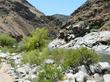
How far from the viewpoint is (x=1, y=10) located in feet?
556

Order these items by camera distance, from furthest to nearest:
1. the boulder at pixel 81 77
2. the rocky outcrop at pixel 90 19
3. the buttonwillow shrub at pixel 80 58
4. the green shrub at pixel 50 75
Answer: the rocky outcrop at pixel 90 19
the buttonwillow shrub at pixel 80 58
the green shrub at pixel 50 75
the boulder at pixel 81 77

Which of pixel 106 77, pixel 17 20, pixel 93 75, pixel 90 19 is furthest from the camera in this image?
pixel 17 20

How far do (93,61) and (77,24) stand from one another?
333ft

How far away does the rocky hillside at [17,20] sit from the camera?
504 feet

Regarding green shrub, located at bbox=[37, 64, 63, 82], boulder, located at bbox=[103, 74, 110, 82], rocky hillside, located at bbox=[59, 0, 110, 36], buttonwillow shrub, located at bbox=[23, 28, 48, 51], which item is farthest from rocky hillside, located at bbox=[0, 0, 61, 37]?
boulder, located at bbox=[103, 74, 110, 82]

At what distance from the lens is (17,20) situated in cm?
16712

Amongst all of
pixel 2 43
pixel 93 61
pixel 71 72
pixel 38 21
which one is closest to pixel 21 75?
pixel 71 72

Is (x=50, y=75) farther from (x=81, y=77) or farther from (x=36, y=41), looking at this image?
(x=36, y=41)

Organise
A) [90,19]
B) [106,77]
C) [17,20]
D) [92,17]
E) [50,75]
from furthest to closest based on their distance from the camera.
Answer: [17,20] → [92,17] → [90,19] → [106,77] → [50,75]

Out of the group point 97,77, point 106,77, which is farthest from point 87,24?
point 106,77

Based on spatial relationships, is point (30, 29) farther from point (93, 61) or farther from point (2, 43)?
point (93, 61)

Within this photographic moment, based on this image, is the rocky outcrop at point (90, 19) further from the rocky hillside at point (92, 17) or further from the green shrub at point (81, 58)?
the green shrub at point (81, 58)

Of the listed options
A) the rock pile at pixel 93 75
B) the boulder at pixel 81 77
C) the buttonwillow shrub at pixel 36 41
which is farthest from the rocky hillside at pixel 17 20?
the boulder at pixel 81 77

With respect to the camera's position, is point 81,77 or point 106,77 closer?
point 81,77
